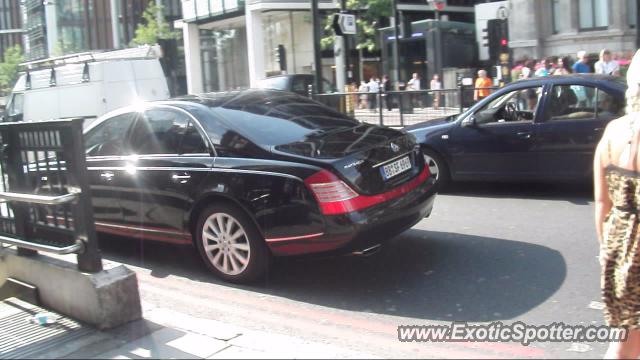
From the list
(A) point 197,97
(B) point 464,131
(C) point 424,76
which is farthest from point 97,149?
(C) point 424,76

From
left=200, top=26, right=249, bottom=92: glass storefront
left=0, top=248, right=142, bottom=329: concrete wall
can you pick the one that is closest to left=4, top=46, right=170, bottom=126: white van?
left=0, top=248, right=142, bottom=329: concrete wall

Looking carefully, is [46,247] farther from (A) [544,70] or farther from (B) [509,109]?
(A) [544,70]

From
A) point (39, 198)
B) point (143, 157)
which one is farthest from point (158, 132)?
point (39, 198)

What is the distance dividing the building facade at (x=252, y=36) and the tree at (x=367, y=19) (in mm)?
1461

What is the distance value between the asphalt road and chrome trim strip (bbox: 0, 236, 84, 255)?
3.24 ft

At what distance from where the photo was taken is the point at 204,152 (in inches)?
219

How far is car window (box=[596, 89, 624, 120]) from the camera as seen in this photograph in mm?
7395

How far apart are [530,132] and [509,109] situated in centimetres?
57

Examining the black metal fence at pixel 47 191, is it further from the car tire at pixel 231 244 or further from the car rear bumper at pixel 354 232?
the car rear bumper at pixel 354 232

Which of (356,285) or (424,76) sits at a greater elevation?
(424,76)

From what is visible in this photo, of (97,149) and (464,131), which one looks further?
(464,131)

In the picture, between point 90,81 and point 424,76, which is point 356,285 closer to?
point 90,81

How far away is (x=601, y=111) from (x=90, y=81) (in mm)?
15930

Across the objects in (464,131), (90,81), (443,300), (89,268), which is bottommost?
(443,300)
